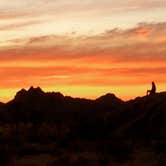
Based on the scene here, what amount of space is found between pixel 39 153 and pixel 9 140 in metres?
9.88

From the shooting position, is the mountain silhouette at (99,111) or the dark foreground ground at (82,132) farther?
the mountain silhouette at (99,111)

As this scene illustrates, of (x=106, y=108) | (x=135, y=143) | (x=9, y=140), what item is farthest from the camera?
(x=106, y=108)

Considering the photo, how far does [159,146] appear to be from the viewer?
5022 cm

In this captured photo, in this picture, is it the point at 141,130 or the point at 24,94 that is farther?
the point at 24,94

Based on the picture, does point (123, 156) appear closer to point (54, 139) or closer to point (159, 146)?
point (159, 146)

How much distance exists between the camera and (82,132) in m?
59.7

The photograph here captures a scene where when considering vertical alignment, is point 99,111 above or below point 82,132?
above

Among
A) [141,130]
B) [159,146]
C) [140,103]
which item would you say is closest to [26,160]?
[159,146]

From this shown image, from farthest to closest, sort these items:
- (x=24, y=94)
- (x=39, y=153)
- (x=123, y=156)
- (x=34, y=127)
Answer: (x=24, y=94), (x=34, y=127), (x=39, y=153), (x=123, y=156)

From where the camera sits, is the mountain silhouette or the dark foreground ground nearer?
the dark foreground ground

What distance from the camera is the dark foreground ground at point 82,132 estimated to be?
43975 mm

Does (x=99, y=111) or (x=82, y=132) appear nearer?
(x=82, y=132)

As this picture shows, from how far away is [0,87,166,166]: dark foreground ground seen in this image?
43975 millimetres

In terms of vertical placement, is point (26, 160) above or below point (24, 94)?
below
